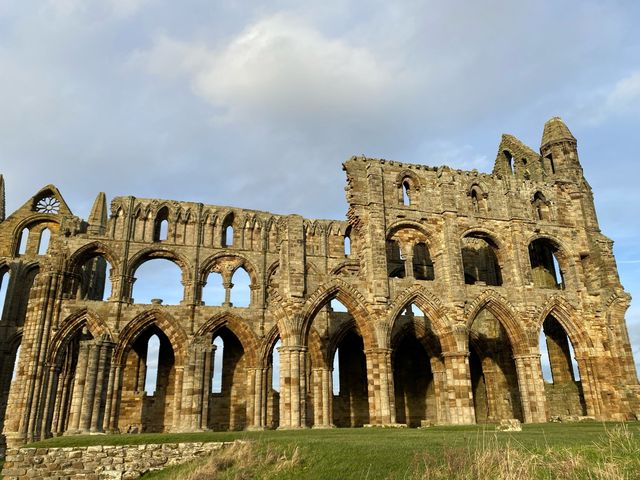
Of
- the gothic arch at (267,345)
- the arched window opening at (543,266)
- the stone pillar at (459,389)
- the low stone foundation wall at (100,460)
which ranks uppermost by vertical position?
the arched window opening at (543,266)

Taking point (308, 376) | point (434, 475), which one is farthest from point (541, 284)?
point (434, 475)

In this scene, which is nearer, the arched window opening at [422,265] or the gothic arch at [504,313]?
the gothic arch at [504,313]

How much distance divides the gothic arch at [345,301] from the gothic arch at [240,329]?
18.6 ft

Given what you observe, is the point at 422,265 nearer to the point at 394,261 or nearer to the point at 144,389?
the point at 394,261

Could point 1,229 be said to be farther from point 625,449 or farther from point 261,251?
point 625,449

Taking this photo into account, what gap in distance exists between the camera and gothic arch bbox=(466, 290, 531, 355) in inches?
912

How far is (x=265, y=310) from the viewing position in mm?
26938

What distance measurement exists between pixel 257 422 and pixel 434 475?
18.6m

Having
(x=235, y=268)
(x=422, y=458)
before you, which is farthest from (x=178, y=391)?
(x=422, y=458)

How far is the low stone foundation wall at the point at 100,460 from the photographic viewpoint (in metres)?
13.5

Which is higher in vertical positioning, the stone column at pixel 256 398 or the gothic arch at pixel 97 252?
the gothic arch at pixel 97 252

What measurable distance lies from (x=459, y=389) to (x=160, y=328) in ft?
45.3

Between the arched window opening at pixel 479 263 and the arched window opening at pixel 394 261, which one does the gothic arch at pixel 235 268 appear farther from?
the arched window opening at pixel 479 263

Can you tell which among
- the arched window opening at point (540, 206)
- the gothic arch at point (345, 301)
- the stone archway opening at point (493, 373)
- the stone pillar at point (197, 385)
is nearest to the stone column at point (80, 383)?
the stone pillar at point (197, 385)
